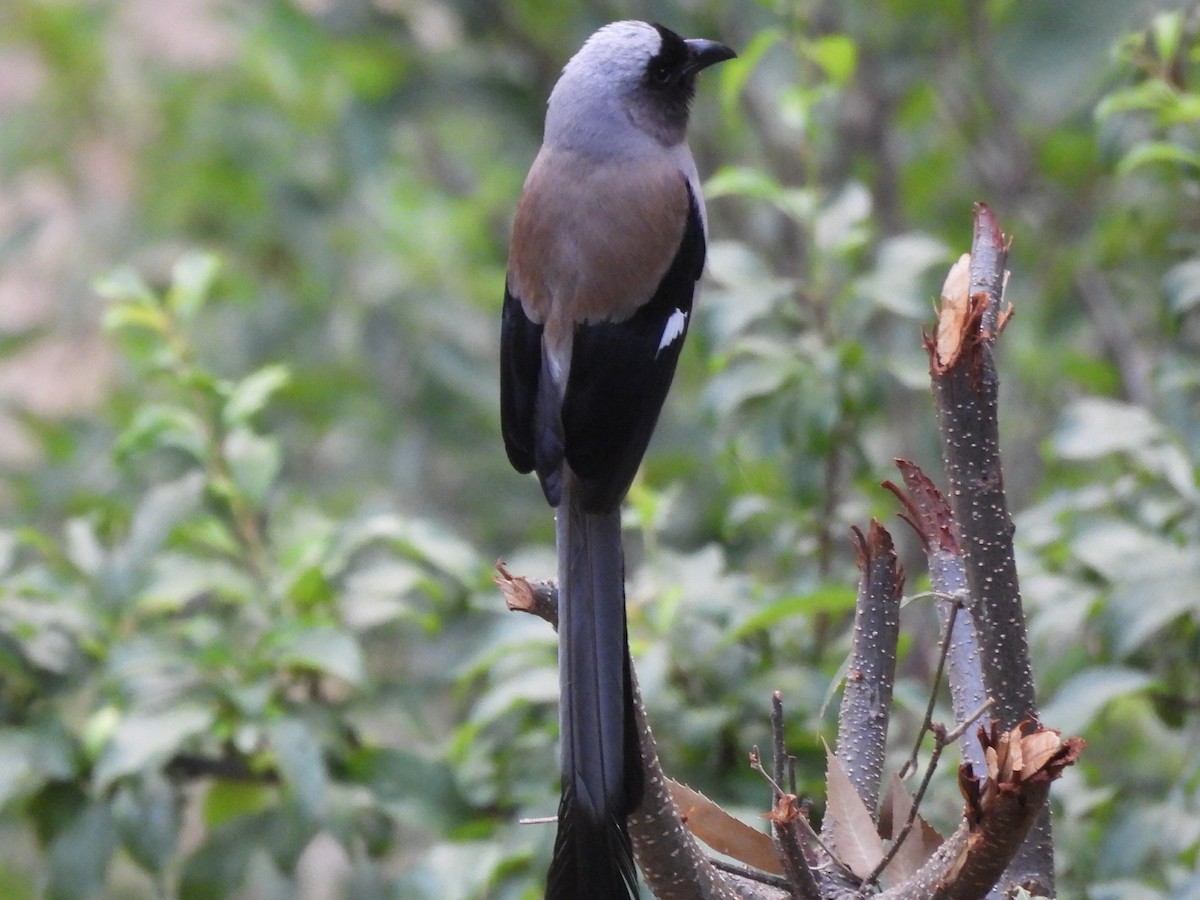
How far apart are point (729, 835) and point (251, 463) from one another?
1.06 metres

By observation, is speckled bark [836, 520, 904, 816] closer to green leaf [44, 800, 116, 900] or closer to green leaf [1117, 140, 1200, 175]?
green leaf [1117, 140, 1200, 175]

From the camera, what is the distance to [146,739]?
186 centimetres

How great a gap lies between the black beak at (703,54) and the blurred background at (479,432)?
0.16 metres

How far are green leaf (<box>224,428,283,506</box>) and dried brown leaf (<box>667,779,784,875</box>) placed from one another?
0.97m

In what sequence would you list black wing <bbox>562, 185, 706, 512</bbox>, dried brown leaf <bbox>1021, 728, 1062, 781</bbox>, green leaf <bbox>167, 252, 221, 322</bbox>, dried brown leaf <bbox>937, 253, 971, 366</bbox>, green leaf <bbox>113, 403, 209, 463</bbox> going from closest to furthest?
dried brown leaf <bbox>1021, 728, 1062, 781</bbox> < dried brown leaf <bbox>937, 253, 971, 366</bbox> < black wing <bbox>562, 185, 706, 512</bbox> < green leaf <bbox>113, 403, 209, 463</bbox> < green leaf <bbox>167, 252, 221, 322</bbox>

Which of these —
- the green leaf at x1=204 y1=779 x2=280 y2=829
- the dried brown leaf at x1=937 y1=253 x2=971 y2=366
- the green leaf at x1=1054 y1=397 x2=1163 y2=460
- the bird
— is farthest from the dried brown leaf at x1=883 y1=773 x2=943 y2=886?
the green leaf at x1=204 y1=779 x2=280 y2=829

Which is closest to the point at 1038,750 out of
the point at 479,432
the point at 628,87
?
the point at 628,87

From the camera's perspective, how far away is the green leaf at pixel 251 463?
6.97ft

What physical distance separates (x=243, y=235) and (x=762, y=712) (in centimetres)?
225

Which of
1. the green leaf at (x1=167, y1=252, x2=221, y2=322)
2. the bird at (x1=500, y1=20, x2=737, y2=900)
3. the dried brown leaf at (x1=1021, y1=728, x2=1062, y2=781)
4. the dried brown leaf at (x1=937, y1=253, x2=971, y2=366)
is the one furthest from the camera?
the green leaf at (x1=167, y1=252, x2=221, y2=322)

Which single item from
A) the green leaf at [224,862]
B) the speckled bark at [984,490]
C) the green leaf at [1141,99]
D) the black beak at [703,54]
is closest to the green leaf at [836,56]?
the black beak at [703,54]

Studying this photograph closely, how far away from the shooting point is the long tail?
4.15 ft

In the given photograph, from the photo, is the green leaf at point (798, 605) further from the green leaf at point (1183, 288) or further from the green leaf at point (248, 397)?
the green leaf at point (248, 397)

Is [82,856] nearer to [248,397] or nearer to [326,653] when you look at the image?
[326,653]
